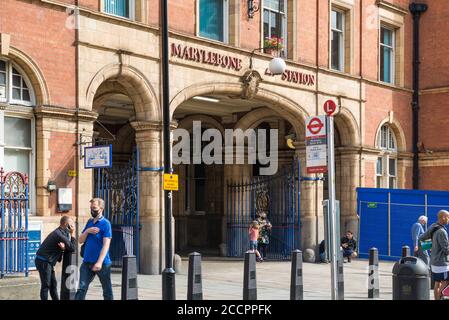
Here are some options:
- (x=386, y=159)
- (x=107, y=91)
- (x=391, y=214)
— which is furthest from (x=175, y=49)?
(x=386, y=159)

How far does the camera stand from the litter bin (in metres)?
11.8

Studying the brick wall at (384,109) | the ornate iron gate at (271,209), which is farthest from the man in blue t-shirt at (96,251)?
the brick wall at (384,109)

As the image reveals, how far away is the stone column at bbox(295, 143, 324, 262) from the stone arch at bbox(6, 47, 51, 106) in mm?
10138

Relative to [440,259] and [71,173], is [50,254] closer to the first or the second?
[71,173]

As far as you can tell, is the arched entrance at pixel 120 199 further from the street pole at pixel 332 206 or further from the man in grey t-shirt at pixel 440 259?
the street pole at pixel 332 206

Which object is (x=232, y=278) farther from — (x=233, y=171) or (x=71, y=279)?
(x=233, y=171)

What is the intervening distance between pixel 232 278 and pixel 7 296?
7.66 metres

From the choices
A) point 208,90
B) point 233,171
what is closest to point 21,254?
point 208,90

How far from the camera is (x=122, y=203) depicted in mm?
19781

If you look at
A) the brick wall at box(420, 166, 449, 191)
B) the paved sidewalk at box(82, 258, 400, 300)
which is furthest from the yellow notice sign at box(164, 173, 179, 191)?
the brick wall at box(420, 166, 449, 191)

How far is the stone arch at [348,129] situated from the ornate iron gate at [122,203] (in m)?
9.12

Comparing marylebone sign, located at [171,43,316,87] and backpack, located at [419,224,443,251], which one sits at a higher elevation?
marylebone sign, located at [171,43,316,87]

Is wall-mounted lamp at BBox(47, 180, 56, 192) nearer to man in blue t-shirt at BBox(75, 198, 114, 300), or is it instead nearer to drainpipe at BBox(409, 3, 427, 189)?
man in blue t-shirt at BBox(75, 198, 114, 300)

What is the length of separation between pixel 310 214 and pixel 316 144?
12.6m
